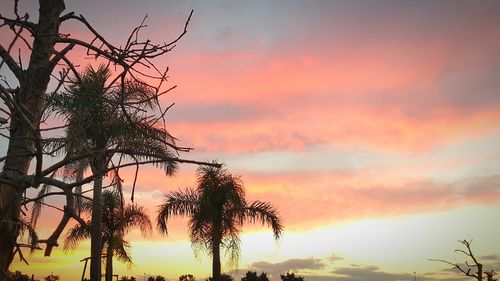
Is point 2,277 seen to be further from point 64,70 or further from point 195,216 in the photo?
point 195,216

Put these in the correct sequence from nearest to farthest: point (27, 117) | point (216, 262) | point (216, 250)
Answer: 1. point (27, 117)
2. point (216, 262)
3. point (216, 250)

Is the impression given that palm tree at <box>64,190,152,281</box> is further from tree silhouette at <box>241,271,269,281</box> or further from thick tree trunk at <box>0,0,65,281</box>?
thick tree trunk at <box>0,0,65,281</box>

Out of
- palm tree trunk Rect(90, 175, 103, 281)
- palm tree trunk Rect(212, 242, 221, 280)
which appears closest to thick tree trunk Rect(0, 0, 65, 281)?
palm tree trunk Rect(90, 175, 103, 281)

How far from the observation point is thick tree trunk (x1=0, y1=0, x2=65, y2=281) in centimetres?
364

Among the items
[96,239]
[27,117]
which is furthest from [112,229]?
[27,117]

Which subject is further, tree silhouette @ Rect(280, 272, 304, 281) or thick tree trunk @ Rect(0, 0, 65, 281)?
tree silhouette @ Rect(280, 272, 304, 281)

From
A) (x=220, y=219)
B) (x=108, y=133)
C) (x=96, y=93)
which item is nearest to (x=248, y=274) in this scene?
(x=220, y=219)

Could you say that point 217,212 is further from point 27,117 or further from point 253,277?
point 27,117

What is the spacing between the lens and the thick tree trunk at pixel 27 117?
364cm

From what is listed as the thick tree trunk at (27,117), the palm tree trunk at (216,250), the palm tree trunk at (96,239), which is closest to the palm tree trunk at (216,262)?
the palm tree trunk at (216,250)

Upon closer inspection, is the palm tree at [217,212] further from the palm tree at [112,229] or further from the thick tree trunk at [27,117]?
the thick tree trunk at [27,117]

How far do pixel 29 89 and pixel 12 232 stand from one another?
105 centimetres

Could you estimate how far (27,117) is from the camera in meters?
3.73

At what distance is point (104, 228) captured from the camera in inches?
1298
